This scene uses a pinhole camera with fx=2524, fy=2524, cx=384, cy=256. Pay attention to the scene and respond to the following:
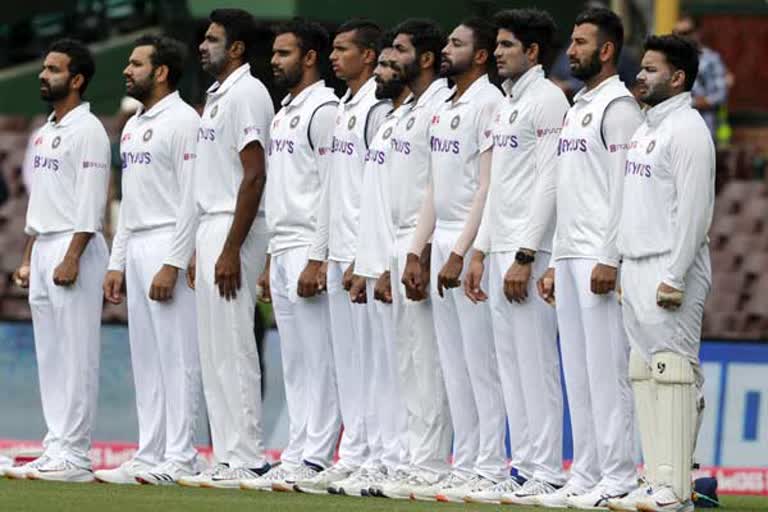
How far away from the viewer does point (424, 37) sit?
46.9 feet

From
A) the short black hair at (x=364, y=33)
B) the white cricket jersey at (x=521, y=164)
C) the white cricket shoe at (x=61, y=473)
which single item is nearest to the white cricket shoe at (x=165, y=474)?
the white cricket shoe at (x=61, y=473)

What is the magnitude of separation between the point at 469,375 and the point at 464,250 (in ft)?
2.39

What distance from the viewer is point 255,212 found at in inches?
564

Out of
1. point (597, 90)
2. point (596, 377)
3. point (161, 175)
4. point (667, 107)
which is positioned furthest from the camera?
point (161, 175)

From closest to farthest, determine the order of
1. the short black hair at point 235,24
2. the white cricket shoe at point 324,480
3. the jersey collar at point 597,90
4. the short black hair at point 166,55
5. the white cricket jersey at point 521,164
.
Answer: the jersey collar at point 597,90
the white cricket jersey at point 521,164
the white cricket shoe at point 324,480
the short black hair at point 235,24
the short black hair at point 166,55

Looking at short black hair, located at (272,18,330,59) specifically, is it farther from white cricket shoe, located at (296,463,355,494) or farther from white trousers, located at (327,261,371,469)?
white cricket shoe, located at (296,463,355,494)

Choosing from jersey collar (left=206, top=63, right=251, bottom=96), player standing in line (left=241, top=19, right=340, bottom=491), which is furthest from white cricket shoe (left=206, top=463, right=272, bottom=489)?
jersey collar (left=206, top=63, right=251, bottom=96)

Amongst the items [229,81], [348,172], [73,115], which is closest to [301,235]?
[348,172]

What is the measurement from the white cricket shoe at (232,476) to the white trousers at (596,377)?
2.05 meters

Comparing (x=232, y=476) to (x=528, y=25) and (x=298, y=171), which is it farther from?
(x=528, y=25)

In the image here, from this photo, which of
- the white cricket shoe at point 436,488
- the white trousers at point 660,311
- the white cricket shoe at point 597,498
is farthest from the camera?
the white cricket shoe at point 436,488

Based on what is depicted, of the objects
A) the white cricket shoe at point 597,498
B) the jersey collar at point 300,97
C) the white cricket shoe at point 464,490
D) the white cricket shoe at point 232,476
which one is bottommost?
the white cricket shoe at point 232,476

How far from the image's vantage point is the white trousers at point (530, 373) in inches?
527

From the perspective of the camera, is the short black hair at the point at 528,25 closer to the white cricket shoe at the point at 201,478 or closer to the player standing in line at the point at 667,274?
the player standing in line at the point at 667,274
